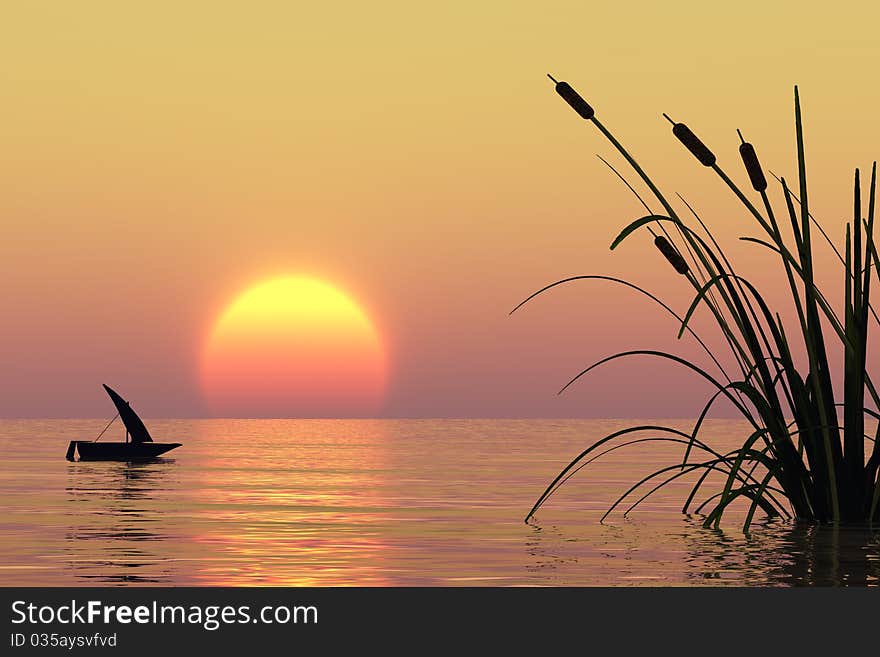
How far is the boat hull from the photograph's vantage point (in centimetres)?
6288

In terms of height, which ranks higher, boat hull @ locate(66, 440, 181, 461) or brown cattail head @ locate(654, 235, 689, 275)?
boat hull @ locate(66, 440, 181, 461)

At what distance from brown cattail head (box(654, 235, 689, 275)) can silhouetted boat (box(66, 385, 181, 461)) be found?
51.9 m

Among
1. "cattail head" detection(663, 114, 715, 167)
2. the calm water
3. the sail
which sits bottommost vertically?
the calm water

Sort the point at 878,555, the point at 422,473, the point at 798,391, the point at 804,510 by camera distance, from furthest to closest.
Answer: the point at 422,473, the point at 804,510, the point at 798,391, the point at 878,555

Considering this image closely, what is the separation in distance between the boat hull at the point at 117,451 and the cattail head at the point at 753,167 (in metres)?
52.4

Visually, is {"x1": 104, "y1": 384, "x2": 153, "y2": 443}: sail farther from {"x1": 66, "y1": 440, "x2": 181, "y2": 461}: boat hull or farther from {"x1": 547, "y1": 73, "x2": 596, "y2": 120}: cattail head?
{"x1": 547, "y1": 73, "x2": 596, "y2": 120}: cattail head

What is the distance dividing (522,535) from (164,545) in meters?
4.28

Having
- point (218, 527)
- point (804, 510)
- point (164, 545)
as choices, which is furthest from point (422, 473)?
point (804, 510)

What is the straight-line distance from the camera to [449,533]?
1895cm

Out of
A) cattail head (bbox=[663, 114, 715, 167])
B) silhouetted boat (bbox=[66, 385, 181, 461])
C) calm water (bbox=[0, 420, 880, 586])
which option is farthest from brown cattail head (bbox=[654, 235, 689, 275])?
silhouetted boat (bbox=[66, 385, 181, 461])

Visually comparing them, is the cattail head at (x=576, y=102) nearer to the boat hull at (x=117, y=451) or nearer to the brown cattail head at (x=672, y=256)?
the brown cattail head at (x=672, y=256)
